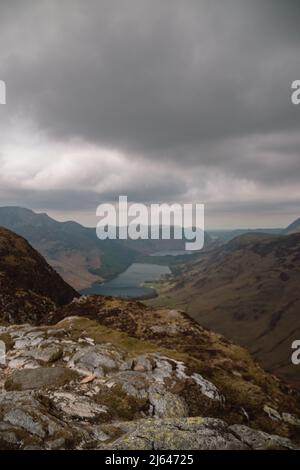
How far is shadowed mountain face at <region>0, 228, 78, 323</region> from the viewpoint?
314ft

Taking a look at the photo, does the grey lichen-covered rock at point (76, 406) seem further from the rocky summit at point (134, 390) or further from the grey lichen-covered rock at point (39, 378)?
the grey lichen-covered rock at point (39, 378)

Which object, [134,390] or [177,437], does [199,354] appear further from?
[177,437]

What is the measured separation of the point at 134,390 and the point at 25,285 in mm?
93776

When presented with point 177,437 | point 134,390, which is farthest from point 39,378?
point 177,437

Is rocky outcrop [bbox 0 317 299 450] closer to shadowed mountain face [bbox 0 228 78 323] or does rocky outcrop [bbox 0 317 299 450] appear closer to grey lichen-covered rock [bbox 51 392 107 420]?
grey lichen-covered rock [bbox 51 392 107 420]

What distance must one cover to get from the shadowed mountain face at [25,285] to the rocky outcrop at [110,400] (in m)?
34.2

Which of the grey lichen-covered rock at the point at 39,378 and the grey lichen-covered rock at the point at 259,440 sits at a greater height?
the grey lichen-covered rock at the point at 259,440

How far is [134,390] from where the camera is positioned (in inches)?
1401

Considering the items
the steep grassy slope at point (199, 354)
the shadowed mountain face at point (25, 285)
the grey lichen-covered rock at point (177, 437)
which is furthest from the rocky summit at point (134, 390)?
the shadowed mountain face at point (25, 285)

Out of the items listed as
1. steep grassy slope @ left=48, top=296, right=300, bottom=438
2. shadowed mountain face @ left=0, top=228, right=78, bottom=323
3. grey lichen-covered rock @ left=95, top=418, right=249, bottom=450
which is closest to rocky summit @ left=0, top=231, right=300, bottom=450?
grey lichen-covered rock @ left=95, top=418, right=249, bottom=450

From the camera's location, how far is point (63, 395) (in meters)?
31.3

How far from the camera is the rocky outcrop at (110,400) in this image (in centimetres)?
2027

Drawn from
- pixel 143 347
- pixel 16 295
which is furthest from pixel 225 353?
pixel 16 295
